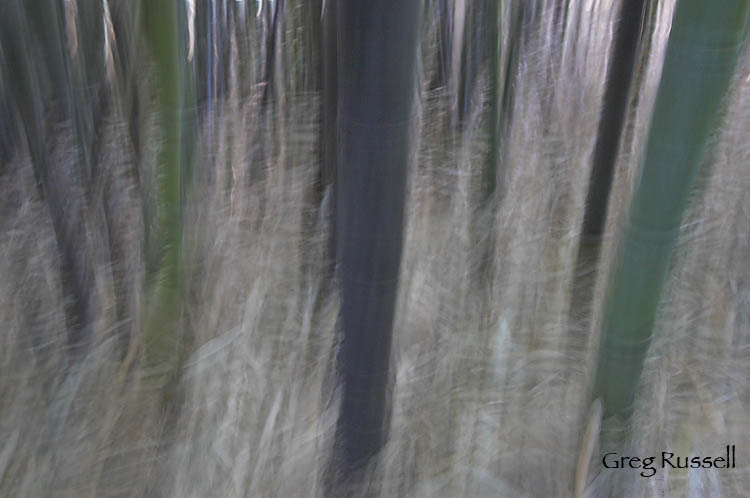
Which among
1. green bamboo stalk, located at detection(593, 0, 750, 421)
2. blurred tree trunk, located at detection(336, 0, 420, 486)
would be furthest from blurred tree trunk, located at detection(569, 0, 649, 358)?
blurred tree trunk, located at detection(336, 0, 420, 486)

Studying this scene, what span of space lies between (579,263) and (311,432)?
0.82 m

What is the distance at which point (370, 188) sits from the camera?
1021 mm

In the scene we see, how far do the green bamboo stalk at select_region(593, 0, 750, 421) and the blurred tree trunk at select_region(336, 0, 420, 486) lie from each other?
13.5 inches

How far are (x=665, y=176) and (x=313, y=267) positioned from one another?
1.01 metres

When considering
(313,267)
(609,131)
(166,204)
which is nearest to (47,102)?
(166,204)

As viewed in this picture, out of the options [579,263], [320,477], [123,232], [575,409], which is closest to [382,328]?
[320,477]

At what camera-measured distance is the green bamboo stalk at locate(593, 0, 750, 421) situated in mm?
958

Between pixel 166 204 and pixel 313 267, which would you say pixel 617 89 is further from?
pixel 166 204

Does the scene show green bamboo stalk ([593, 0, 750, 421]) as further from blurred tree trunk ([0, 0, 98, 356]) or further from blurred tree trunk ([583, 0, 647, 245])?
blurred tree trunk ([0, 0, 98, 356])

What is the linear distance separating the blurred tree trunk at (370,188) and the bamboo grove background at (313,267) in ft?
0.13

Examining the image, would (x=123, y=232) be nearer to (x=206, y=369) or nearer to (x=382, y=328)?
(x=206, y=369)

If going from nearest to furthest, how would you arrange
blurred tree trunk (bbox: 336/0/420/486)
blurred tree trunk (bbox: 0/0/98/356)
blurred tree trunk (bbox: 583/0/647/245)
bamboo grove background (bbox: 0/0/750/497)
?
blurred tree trunk (bbox: 336/0/420/486) → bamboo grove background (bbox: 0/0/750/497) → blurred tree trunk (bbox: 0/0/98/356) → blurred tree trunk (bbox: 583/0/647/245)

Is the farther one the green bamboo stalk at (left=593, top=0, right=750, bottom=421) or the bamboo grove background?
the bamboo grove background

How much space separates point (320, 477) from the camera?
4.30 ft
